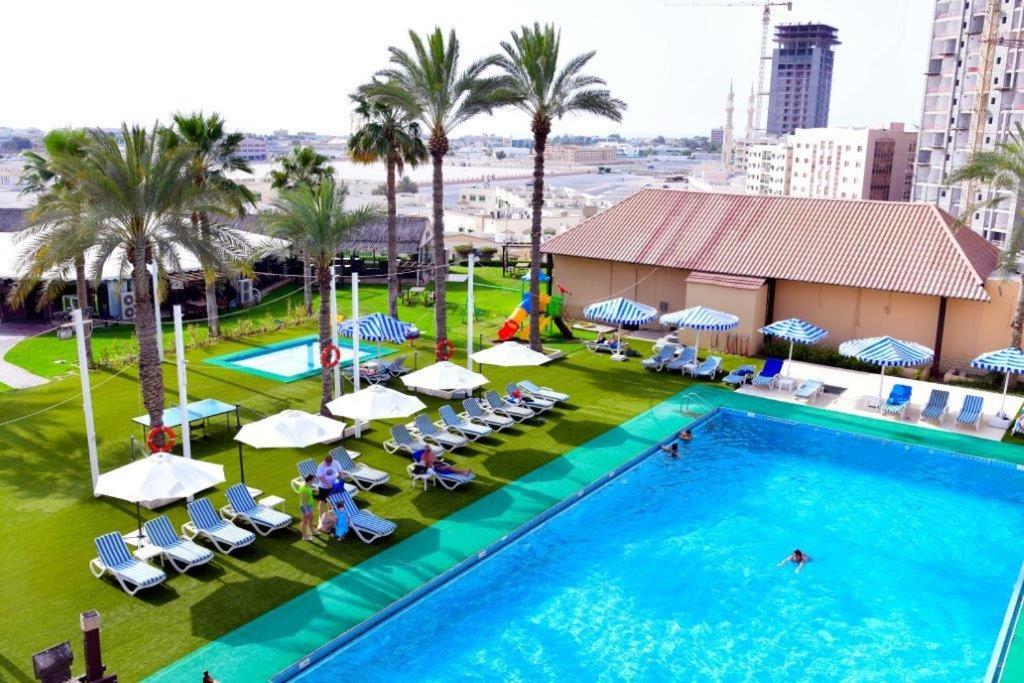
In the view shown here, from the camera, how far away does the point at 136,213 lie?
19.8m

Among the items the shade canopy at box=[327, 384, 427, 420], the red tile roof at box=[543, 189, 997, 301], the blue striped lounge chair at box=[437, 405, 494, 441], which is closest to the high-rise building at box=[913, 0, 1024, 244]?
the red tile roof at box=[543, 189, 997, 301]

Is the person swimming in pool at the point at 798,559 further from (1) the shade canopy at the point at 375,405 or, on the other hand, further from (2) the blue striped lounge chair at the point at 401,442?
(2) the blue striped lounge chair at the point at 401,442

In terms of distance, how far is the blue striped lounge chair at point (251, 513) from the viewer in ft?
58.4

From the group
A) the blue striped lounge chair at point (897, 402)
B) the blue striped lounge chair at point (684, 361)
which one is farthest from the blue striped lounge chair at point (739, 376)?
the blue striped lounge chair at point (897, 402)

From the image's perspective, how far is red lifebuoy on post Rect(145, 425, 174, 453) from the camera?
2003 centimetres

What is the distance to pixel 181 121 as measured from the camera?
3097cm

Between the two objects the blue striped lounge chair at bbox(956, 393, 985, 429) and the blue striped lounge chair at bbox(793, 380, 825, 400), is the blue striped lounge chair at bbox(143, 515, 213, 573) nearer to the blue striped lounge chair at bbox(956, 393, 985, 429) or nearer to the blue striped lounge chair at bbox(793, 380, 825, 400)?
the blue striped lounge chair at bbox(793, 380, 825, 400)

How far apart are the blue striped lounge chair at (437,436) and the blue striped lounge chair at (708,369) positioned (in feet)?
34.8

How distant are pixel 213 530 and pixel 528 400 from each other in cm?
1164

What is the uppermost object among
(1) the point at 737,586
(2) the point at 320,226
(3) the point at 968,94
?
(3) the point at 968,94

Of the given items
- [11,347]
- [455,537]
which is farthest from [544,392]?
[11,347]

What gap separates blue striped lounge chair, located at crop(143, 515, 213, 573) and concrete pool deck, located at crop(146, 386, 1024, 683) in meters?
2.21

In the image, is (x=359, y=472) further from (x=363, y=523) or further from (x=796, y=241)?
(x=796, y=241)

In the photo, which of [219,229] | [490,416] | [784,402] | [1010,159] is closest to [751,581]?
[490,416]
